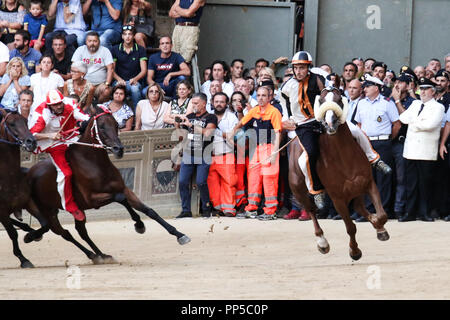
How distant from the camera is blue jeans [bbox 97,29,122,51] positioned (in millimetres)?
16998

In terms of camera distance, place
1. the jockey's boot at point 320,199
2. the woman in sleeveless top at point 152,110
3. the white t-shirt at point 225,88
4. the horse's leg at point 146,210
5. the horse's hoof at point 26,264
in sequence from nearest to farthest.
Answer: the horse's leg at point 146,210, the horse's hoof at point 26,264, the jockey's boot at point 320,199, the woman in sleeveless top at point 152,110, the white t-shirt at point 225,88

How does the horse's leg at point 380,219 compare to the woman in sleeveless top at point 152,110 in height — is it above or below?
below

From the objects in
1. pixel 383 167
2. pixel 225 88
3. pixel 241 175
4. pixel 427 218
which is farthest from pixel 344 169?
pixel 225 88

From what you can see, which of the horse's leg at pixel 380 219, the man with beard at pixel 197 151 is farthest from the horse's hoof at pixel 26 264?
the man with beard at pixel 197 151

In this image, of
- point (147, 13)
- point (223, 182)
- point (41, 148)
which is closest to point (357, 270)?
point (41, 148)

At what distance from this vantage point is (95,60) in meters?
16.3

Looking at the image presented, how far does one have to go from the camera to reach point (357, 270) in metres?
10.3

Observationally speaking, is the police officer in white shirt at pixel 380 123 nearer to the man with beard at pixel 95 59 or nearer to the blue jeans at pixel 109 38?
the man with beard at pixel 95 59

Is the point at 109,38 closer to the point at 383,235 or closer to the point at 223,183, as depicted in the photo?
the point at 223,183

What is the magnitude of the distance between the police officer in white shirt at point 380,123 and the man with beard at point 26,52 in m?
5.82

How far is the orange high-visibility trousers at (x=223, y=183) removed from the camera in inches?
610

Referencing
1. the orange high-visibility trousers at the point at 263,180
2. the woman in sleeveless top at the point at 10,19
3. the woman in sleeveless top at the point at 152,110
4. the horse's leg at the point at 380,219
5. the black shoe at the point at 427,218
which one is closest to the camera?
the horse's leg at the point at 380,219
